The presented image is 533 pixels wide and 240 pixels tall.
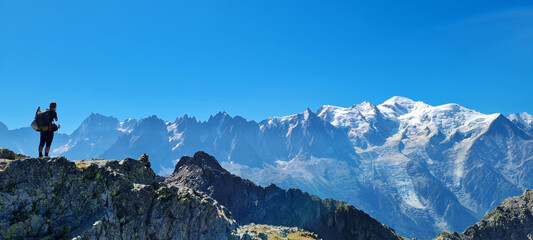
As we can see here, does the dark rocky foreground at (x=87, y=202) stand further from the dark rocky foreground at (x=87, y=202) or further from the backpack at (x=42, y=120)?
the backpack at (x=42, y=120)

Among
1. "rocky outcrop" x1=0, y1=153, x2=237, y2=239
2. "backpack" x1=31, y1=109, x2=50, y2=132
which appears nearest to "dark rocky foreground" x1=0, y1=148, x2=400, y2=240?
"rocky outcrop" x1=0, y1=153, x2=237, y2=239

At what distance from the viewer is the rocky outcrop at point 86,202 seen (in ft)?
116

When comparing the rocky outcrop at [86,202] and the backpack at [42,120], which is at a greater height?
the backpack at [42,120]

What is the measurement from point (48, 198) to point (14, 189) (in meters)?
3.01

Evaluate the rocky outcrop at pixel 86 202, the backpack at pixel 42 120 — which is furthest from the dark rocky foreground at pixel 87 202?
the backpack at pixel 42 120

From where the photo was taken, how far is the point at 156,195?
48156mm

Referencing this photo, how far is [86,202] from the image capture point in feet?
131

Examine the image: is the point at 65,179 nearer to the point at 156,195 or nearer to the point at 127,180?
the point at 127,180

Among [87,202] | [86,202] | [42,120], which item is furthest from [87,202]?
[42,120]

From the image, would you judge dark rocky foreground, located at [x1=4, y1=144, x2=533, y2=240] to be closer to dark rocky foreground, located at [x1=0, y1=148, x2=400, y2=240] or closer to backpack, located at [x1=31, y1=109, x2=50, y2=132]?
dark rocky foreground, located at [x1=0, y1=148, x2=400, y2=240]

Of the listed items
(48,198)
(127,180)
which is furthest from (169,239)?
(48,198)

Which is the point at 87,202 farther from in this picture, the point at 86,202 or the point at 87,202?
the point at 86,202

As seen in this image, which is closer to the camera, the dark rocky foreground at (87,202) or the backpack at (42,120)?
the dark rocky foreground at (87,202)

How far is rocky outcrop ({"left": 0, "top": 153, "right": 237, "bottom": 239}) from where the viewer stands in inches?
1396
